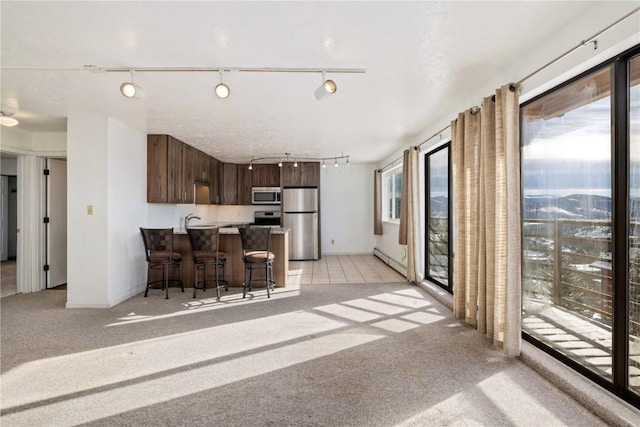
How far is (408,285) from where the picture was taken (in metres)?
5.50

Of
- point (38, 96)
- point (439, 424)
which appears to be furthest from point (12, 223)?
point (439, 424)

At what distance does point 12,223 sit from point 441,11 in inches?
422

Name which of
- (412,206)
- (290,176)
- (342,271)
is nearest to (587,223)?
(412,206)

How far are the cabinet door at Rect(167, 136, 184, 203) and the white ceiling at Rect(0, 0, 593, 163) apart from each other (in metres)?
1.09

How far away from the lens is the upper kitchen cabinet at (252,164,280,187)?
8.64m

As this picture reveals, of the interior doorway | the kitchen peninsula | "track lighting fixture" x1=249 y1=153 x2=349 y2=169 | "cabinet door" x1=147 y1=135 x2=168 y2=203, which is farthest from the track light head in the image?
the interior doorway

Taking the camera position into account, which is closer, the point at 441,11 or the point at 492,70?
the point at 441,11

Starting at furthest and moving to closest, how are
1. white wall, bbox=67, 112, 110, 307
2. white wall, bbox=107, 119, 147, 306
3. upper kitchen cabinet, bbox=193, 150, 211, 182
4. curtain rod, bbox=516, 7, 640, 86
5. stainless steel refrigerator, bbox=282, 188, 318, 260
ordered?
1. stainless steel refrigerator, bbox=282, 188, 318, 260
2. upper kitchen cabinet, bbox=193, 150, 211, 182
3. white wall, bbox=107, 119, 147, 306
4. white wall, bbox=67, 112, 110, 307
5. curtain rod, bbox=516, 7, 640, 86

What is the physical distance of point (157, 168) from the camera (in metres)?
5.33

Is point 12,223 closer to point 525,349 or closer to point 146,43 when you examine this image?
point 146,43

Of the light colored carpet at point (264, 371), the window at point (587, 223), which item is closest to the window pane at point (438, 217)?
the light colored carpet at point (264, 371)

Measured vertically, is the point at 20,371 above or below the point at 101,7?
below

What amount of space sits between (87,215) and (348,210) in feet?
20.2

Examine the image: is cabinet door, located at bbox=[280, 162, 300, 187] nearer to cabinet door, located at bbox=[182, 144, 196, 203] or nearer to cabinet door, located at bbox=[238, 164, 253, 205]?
cabinet door, located at bbox=[238, 164, 253, 205]
